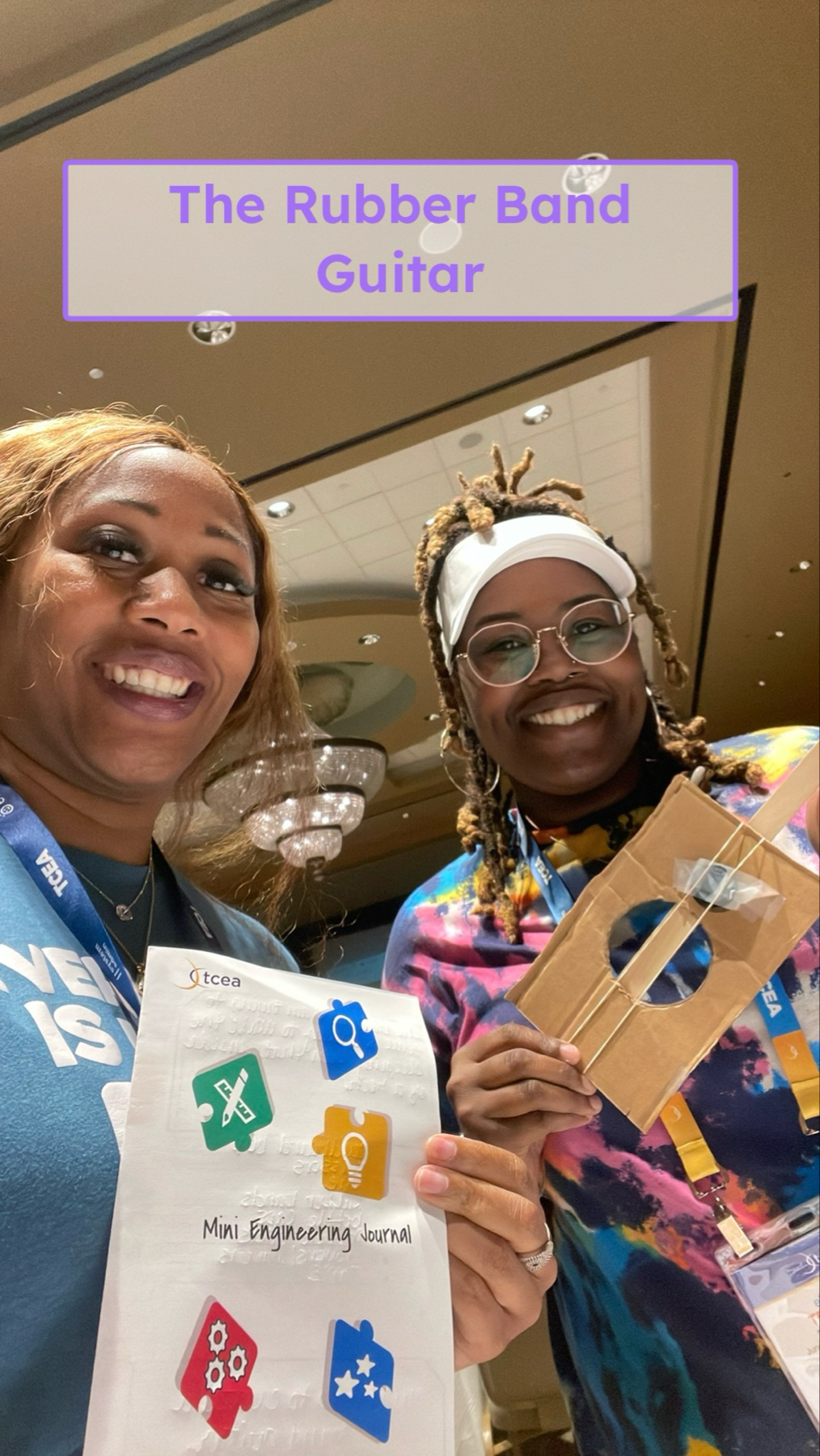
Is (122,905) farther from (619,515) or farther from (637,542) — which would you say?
(637,542)

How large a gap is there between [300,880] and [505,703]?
395 millimetres

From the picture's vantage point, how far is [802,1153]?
35.7 inches

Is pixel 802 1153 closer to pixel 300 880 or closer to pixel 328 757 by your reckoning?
pixel 300 880

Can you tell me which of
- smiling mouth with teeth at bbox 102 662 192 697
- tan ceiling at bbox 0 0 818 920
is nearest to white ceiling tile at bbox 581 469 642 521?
tan ceiling at bbox 0 0 818 920

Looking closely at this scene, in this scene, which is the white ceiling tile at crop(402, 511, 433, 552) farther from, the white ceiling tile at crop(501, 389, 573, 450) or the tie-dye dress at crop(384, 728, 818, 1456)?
the tie-dye dress at crop(384, 728, 818, 1456)

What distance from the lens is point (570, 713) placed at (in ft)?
3.83

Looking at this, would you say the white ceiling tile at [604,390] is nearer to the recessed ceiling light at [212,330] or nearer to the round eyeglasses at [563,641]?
the recessed ceiling light at [212,330]

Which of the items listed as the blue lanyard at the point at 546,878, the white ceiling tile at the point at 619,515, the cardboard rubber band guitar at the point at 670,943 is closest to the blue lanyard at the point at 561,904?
the blue lanyard at the point at 546,878

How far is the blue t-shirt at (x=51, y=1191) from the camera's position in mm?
517

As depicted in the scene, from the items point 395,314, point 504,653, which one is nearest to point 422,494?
point 395,314

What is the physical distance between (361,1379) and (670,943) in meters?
0.35

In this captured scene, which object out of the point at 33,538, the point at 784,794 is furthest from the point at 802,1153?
the point at 33,538

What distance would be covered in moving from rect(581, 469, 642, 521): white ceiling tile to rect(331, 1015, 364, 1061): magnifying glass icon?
4.32 m

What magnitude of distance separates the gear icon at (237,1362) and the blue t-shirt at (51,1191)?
9 cm
